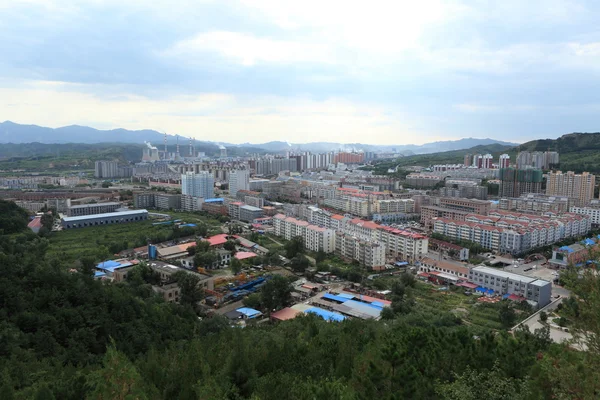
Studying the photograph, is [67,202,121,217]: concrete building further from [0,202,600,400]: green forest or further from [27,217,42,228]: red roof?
[0,202,600,400]: green forest

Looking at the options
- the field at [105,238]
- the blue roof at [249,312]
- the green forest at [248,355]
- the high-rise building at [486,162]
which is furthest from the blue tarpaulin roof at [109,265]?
the high-rise building at [486,162]

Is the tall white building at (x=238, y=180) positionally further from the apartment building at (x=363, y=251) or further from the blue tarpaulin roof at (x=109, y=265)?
the blue tarpaulin roof at (x=109, y=265)

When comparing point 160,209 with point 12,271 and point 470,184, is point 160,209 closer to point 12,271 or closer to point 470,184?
point 12,271

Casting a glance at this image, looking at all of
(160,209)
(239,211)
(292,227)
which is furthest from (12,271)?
(160,209)

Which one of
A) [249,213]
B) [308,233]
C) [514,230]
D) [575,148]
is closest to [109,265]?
[308,233]

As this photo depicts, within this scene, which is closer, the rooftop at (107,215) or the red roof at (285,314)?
the red roof at (285,314)

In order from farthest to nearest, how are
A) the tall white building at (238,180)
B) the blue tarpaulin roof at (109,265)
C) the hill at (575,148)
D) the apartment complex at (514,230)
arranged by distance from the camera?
the hill at (575,148) < the tall white building at (238,180) < the apartment complex at (514,230) < the blue tarpaulin roof at (109,265)
